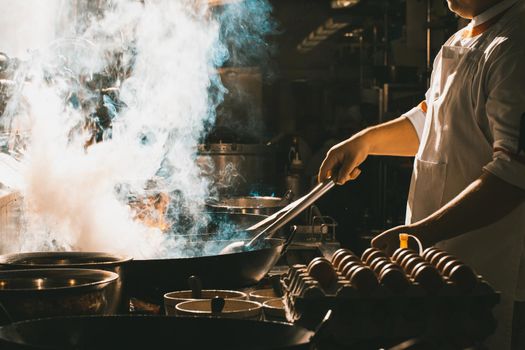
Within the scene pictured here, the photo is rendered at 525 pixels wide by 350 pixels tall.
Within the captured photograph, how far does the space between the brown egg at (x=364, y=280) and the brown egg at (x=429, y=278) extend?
0.31 ft

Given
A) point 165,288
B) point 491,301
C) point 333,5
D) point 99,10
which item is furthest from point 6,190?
point 333,5

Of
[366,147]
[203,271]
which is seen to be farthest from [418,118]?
[203,271]

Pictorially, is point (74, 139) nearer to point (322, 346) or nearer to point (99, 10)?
point (99, 10)

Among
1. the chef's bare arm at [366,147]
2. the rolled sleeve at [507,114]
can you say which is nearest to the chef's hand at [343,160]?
the chef's bare arm at [366,147]

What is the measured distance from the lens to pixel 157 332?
118cm

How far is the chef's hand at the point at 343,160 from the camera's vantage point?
2.78 meters

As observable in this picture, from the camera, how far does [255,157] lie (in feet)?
24.8

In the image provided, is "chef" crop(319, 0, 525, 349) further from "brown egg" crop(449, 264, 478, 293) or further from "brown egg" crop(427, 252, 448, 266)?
"brown egg" crop(449, 264, 478, 293)

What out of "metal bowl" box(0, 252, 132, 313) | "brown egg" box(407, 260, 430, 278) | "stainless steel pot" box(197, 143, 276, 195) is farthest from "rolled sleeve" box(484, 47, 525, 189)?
"stainless steel pot" box(197, 143, 276, 195)

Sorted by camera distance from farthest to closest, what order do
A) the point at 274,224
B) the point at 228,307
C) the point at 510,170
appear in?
1. the point at 274,224
2. the point at 510,170
3. the point at 228,307

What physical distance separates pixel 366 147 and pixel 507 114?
765mm

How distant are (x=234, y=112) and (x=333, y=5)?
2265 millimetres

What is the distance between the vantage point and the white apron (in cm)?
236

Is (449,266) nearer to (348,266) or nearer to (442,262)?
(442,262)
